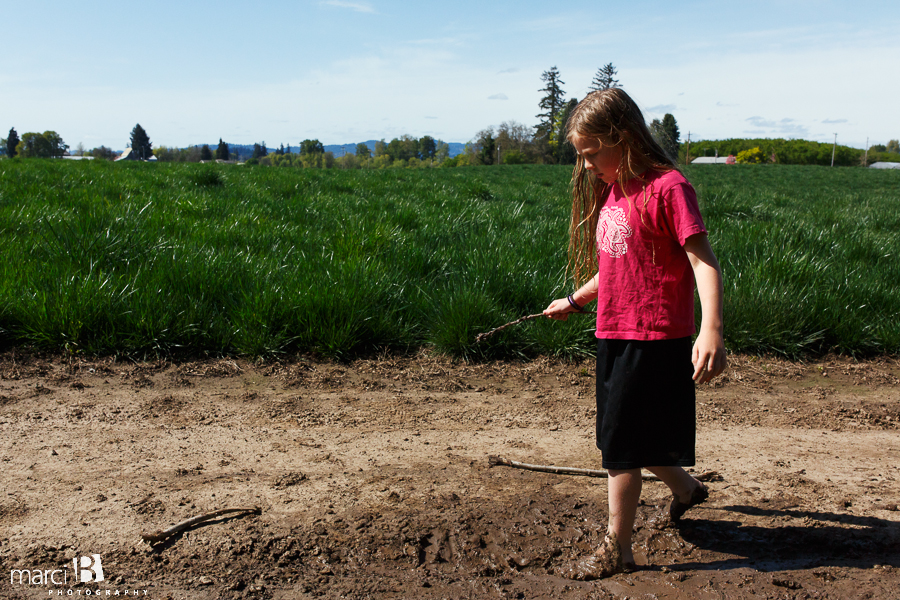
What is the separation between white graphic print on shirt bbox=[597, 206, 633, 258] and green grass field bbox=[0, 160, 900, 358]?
103cm

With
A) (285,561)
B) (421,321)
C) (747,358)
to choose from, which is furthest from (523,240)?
(285,561)

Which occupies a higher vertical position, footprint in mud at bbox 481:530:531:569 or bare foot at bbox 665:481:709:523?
bare foot at bbox 665:481:709:523

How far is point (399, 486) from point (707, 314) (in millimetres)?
1328

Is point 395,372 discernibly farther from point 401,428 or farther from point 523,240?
point 523,240

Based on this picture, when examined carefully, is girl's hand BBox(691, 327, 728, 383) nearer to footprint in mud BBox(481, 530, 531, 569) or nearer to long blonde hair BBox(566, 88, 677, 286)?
long blonde hair BBox(566, 88, 677, 286)

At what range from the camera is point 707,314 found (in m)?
1.78

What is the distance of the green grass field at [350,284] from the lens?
3.85 m

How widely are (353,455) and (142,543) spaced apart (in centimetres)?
89

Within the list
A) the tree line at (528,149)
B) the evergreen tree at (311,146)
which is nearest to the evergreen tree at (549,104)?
the tree line at (528,149)

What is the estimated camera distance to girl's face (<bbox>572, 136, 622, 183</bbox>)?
197cm

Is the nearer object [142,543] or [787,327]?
[142,543]

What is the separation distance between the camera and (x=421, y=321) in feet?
14.0

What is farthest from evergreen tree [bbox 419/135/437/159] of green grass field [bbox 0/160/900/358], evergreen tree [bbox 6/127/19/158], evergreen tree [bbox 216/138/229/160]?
green grass field [bbox 0/160/900/358]

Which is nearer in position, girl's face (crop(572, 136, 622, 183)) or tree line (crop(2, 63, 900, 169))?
girl's face (crop(572, 136, 622, 183))
